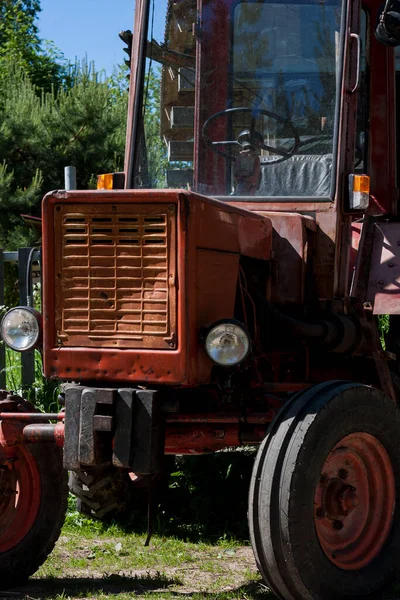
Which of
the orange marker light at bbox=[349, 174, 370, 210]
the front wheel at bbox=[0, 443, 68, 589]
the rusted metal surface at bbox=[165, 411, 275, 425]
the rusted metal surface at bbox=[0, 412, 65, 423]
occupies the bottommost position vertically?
the front wheel at bbox=[0, 443, 68, 589]

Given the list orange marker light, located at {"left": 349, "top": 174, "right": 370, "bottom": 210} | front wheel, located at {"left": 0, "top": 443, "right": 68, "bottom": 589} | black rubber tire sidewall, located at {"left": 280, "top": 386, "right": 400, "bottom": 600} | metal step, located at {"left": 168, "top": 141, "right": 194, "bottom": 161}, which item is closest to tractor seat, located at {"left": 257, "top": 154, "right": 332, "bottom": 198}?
orange marker light, located at {"left": 349, "top": 174, "right": 370, "bottom": 210}

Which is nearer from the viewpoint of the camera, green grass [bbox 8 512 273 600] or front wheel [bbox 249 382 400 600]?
front wheel [bbox 249 382 400 600]

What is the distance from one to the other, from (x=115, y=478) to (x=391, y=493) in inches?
69.1

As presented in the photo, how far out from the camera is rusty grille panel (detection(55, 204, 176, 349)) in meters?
4.79

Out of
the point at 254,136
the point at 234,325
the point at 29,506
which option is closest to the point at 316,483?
the point at 234,325

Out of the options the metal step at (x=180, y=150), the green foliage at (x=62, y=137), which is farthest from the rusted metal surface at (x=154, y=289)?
the green foliage at (x=62, y=137)

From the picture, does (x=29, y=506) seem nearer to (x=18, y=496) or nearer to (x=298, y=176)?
A: (x=18, y=496)

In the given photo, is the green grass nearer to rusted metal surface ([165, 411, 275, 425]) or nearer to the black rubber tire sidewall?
the black rubber tire sidewall

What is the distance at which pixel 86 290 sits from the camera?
495 cm

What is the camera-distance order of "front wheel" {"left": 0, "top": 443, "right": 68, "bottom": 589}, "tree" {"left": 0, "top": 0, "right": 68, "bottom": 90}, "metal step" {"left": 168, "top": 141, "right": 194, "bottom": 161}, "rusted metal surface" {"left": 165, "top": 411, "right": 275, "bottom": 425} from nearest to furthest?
"rusted metal surface" {"left": 165, "top": 411, "right": 275, "bottom": 425} < "front wheel" {"left": 0, "top": 443, "right": 68, "bottom": 589} < "metal step" {"left": 168, "top": 141, "right": 194, "bottom": 161} < "tree" {"left": 0, "top": 0, "right": 68, "bottom": 90}

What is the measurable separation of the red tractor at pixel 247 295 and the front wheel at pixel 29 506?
10 mm

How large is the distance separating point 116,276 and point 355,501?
1.51 meters

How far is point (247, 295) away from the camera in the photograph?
5.30 meters

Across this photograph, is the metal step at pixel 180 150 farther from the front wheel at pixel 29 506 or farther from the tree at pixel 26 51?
the tree at pixel 26 51
